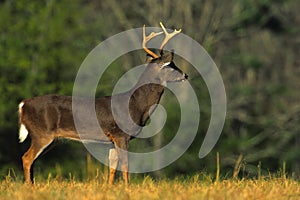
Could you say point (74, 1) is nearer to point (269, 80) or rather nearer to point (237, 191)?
point (269, 80)

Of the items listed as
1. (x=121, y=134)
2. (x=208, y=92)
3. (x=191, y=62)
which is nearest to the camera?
(x=121, y=134)

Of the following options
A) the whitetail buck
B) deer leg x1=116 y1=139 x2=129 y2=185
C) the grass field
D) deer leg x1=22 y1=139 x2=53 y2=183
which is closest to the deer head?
the whitetail buck

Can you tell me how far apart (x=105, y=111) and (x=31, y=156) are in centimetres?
138

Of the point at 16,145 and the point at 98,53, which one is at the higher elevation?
the point at 98,53

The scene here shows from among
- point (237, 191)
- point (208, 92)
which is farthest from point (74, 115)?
point (208, 92)

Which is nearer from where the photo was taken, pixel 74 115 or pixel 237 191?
pixel 237 191

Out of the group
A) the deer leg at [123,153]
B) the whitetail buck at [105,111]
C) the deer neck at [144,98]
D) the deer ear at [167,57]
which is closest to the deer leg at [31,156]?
the whitetail buck at [105,111]

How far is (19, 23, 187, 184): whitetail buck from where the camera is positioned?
11.2 metres

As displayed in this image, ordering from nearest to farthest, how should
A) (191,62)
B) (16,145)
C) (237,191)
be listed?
(237,191), (16,145), (191,62)

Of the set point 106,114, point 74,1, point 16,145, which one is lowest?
point 16,145

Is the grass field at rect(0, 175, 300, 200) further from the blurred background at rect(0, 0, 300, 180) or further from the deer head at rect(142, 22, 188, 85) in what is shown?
the blurred background at rect(0, 0, 300, 180)

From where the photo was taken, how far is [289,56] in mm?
34906

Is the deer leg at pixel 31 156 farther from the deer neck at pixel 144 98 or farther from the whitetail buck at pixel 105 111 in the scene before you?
the deer neck at pixel 144 98

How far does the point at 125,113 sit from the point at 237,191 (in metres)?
4.34
